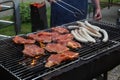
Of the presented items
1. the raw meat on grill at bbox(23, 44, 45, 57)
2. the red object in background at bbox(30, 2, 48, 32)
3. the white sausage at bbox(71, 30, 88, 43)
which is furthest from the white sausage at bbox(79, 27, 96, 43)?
the red object in background at bbox(30, 2, 48, 32)

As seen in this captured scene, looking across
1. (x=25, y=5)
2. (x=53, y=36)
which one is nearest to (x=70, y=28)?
(x=53, y=36)

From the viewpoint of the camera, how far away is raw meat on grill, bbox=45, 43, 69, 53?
10.5 feet

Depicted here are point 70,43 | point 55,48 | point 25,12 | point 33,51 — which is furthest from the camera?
point 25,12

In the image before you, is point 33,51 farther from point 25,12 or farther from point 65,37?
point 25,12

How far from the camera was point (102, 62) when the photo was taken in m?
3.32

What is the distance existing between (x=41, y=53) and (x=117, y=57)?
113 cm

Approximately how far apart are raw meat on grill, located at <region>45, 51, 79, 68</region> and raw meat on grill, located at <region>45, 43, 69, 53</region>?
11cm

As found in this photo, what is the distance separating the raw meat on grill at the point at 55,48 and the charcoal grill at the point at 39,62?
0.16 meters

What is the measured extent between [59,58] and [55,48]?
31 centimetres

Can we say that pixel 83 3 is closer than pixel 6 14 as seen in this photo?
Yes

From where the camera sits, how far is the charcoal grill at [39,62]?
2.70m

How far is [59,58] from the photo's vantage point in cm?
297

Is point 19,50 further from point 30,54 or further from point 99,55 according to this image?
point 99,55

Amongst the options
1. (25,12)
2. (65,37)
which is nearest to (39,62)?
(65,37)
